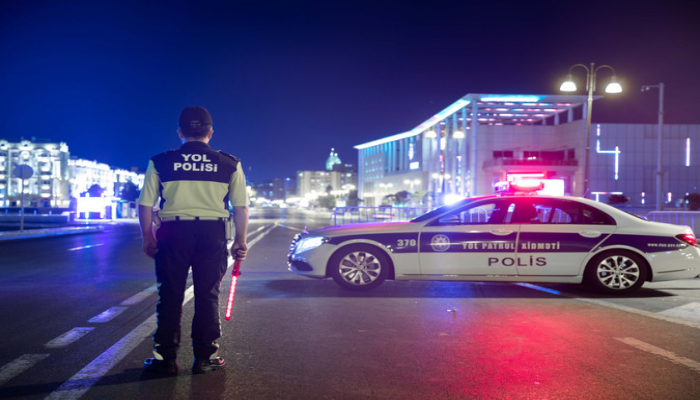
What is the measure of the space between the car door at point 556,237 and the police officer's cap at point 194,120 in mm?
5158

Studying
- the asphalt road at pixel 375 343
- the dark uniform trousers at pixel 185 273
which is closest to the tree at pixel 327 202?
the asphalt road at pixel 375 343

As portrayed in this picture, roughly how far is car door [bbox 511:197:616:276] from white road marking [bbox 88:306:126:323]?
514 centimetres

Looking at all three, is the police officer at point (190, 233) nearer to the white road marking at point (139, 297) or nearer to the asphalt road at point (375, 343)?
the asphalt road at point (375, 343)

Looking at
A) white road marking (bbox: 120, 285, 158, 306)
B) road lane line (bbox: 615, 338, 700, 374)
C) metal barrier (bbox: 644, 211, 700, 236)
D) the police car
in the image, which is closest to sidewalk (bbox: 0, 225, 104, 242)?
white road marking (bbox: 120, 285, 158, 306)

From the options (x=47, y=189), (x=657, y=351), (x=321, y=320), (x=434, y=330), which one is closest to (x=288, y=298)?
(x=321, y=320)

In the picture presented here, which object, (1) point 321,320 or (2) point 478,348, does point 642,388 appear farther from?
(1) point 321,320

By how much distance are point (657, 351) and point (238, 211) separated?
3.63 m

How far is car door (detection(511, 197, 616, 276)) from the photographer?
7867 millimetres

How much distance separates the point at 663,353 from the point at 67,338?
202 inches

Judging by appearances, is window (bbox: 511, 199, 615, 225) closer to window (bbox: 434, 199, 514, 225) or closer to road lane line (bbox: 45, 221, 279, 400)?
window (bbox: 434, 199, 514, 225)

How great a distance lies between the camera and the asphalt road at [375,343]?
3.76m

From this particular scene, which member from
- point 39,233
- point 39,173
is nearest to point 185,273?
point 39,233

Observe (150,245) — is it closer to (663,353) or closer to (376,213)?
(663,353)

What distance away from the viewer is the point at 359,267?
8109 mm
